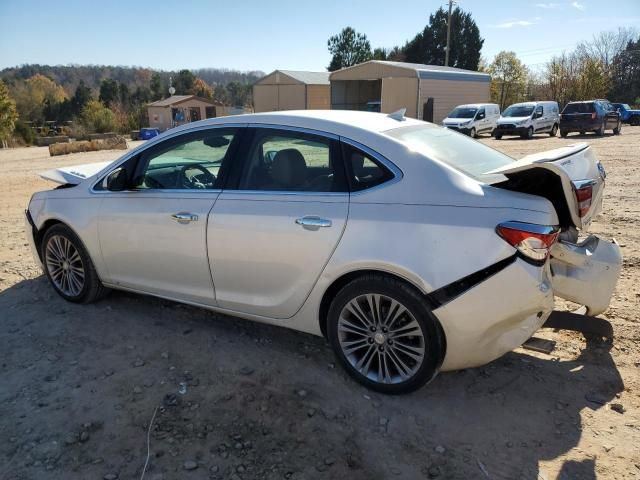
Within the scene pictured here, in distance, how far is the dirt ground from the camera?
8.24 feet

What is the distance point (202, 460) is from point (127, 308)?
2.15 m

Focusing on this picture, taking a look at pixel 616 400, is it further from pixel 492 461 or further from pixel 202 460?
pixel 202 460

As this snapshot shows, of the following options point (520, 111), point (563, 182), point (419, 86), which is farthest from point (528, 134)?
point (563, 182)

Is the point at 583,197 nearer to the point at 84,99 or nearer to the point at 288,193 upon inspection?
the point at 288,193

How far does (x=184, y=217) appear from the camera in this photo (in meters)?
3.51

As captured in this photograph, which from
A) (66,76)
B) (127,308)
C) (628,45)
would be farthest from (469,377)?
(66,76)

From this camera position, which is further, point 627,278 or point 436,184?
point 627,278

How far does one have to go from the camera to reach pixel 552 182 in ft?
9.89

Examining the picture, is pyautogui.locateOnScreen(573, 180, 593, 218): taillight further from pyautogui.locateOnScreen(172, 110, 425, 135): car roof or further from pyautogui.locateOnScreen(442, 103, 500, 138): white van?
pyautogui.locateOnScreen(442, 103, 500, 138): white van

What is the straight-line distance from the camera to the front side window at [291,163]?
3.16 m

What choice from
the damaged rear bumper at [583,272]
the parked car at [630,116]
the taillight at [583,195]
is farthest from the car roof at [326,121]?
the parked car at [630,116]

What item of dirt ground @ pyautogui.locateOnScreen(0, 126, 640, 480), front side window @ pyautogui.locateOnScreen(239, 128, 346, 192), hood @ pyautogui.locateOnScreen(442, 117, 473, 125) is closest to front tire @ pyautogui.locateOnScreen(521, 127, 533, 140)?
hood @ pyautogui.locateOnScreen(442, 117, 473, 125)

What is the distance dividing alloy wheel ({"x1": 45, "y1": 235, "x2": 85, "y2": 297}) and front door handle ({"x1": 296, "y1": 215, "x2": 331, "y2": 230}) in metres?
2.27

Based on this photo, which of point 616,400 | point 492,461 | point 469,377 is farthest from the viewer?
point 469,377
